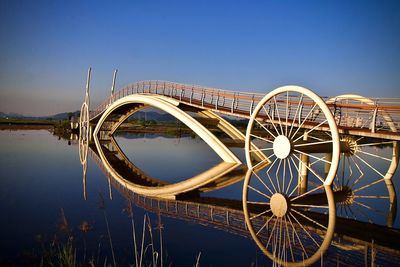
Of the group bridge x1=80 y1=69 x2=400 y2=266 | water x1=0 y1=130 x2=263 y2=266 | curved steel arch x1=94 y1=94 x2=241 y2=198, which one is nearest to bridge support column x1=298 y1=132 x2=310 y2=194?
bridge x1=80 y1=69 x2=400 y2=266

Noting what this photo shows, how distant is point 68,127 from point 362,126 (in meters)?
51.2

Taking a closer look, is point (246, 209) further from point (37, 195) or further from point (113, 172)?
point (113, 172)

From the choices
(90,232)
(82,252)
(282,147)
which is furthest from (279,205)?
(82,252)

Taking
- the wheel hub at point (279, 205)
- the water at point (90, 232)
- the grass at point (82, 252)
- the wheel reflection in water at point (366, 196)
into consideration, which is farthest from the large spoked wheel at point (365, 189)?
the grass at point (82, 252)

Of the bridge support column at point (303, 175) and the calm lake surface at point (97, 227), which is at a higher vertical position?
the bridge support column at point (303, 175)

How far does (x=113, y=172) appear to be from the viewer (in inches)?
589

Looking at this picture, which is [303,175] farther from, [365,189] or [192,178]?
[192,178]

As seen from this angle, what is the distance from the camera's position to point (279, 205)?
862 centimetres

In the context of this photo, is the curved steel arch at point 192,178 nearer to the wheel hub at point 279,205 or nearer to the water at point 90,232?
the water at point 90,232

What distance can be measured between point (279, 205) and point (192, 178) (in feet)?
18.5

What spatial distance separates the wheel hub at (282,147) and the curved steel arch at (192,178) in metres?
2.92

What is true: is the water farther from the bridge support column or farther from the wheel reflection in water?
the bridge support column

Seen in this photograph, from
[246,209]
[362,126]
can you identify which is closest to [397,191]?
[362,126]

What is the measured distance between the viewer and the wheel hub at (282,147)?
11.5m
